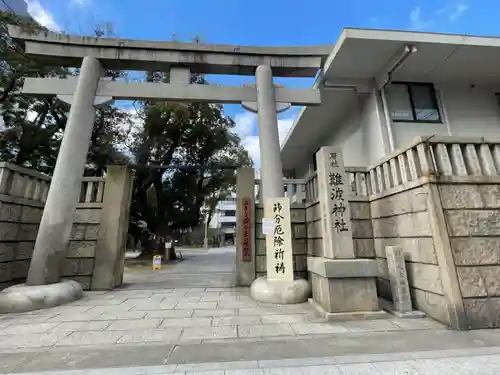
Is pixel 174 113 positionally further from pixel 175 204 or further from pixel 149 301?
pixel 149 301

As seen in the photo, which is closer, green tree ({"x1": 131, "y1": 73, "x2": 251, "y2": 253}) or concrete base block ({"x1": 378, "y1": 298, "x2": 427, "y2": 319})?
concrete base block ({"x1": 378, "y1": 298, "x2": 427, "y2": 319})

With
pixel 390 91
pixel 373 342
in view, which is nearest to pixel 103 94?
pixel 373 342

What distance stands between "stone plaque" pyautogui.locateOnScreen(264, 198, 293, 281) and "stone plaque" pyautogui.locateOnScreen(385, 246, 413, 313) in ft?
6.20

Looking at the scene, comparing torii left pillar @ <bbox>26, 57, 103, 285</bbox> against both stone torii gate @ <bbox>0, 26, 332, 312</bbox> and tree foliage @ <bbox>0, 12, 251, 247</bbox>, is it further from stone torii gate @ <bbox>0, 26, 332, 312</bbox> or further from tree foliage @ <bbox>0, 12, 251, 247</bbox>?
tree foliage @ <bbox>0, 12, 251, 247</bbox>

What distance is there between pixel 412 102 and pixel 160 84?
7996 mm

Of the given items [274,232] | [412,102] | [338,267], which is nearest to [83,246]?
[274,232]

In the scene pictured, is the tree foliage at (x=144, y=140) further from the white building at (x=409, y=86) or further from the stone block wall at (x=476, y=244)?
the stone block wall at (x=476, y=244)

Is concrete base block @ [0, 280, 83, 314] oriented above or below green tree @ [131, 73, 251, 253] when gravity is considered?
below

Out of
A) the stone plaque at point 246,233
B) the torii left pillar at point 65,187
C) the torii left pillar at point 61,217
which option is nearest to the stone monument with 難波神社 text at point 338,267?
the stone plaque at point 246,233

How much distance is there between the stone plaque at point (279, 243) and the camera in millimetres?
5301

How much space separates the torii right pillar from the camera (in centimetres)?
509

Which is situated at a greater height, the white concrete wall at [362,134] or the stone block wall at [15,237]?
the white concrete wall at [362,134]

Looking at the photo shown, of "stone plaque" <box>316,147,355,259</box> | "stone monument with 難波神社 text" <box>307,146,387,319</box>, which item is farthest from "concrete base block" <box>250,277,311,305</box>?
"stone plaque" <box>316,147,355,259</box>

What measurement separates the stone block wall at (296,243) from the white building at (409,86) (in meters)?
2.94
